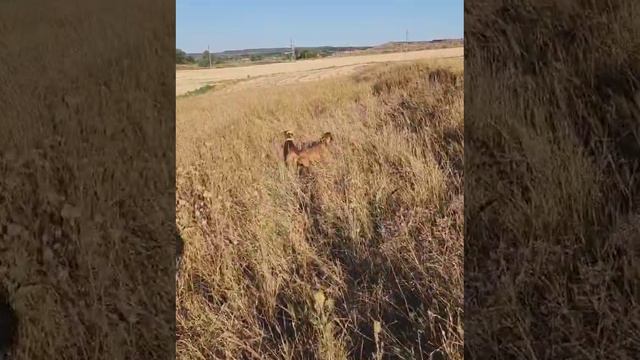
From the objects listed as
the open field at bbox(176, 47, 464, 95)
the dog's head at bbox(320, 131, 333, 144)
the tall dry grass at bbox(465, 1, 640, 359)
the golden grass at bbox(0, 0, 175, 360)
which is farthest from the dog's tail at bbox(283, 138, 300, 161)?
the tall dry grass at bbox(465, 1, 640, 359)

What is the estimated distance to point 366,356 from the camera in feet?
6.69

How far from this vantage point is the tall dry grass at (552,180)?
190 cm

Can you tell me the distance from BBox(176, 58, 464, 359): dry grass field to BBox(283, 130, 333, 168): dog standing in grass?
0.12 feet

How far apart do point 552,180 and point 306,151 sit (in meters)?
1.05

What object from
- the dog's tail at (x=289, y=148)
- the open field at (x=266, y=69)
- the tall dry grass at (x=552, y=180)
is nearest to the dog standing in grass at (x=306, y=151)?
the dog's tail at (x=289, y=148)

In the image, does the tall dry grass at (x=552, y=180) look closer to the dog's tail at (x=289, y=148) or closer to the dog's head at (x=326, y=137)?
the dog's head at (x=326, y=137)

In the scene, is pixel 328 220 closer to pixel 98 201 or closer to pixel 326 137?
pixel 326 137

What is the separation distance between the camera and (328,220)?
238cm

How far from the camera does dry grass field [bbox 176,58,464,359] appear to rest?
2.10 metres

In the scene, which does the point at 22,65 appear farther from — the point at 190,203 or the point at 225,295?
the point at 225,295

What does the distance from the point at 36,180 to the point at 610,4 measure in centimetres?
292

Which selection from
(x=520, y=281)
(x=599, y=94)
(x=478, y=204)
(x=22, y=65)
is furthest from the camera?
(x=22, y=65)

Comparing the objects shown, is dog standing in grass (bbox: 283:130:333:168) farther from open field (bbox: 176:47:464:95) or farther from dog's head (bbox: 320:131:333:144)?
open field (bbox: 176:47:464:95)

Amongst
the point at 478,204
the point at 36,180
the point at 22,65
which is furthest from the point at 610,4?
the point at 22,65
